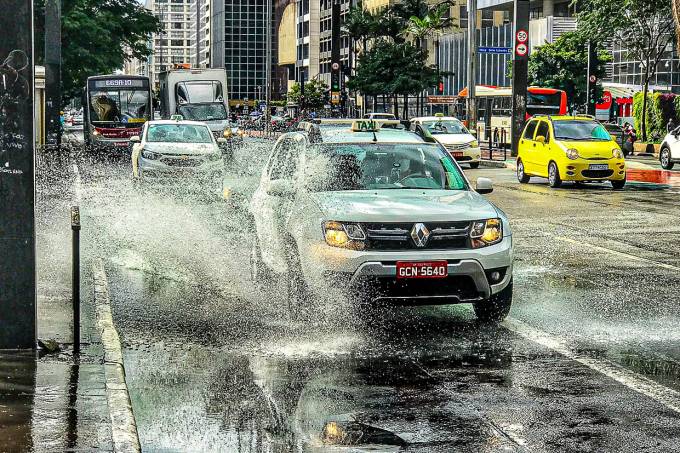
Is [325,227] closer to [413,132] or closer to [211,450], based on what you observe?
[413,132]

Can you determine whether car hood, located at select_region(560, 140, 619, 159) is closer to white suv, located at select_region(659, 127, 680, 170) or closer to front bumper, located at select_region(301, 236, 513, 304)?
white suv, located at select_region(659, 127, 680, 170)

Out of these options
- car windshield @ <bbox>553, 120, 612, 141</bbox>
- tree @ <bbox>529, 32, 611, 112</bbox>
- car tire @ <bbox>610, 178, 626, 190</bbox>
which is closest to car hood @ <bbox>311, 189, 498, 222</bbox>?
car tire @ <bbox>610, 178, 626, 190</bbox>

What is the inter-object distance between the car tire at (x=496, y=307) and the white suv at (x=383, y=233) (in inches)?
0.4

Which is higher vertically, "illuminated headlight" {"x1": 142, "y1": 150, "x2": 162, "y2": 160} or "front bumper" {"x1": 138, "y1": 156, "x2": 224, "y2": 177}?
"illuminated headlight" {"x1": 142, "y1": 150, "x2": 162, "y2": 160}

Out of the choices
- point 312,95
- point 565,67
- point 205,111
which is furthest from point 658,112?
point 312,95

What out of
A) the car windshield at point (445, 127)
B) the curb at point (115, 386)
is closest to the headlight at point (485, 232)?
the curb at point (115, 386)

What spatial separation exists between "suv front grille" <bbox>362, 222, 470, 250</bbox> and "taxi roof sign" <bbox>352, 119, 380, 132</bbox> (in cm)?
216

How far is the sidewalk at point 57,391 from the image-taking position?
19.2 feet

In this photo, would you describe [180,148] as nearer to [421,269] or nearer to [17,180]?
[421,269]

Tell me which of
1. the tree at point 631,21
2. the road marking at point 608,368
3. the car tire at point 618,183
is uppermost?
the tree at point 631,21

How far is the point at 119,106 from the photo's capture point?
4984cm

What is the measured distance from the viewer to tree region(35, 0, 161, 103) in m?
58.4

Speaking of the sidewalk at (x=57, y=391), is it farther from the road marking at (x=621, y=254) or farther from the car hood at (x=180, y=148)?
the car hood at (x=180, y=148)

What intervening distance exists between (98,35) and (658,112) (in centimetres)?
2678
